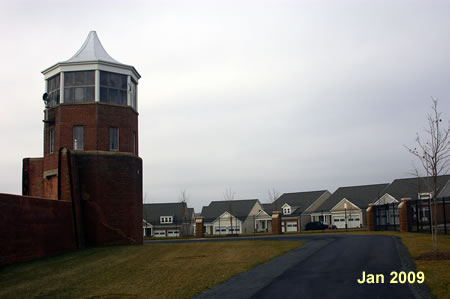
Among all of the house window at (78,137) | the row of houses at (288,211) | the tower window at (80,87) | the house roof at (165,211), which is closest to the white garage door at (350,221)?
the row of houses at (288,211)

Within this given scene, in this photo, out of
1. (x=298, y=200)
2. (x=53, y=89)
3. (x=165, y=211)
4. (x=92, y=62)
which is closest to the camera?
(x=92, y=62)

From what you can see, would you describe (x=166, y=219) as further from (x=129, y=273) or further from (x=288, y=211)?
(x=129, y=273)

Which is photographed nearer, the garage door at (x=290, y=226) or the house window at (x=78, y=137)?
the house window at (x=78, y=137)

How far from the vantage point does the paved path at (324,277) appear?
12.2 metres

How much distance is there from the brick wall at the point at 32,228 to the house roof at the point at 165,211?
193 ft

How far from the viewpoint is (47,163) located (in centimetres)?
3275

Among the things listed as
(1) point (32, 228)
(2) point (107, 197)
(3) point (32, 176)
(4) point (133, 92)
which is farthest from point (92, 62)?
(1) point (32, 228)

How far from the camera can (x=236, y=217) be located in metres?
86.1

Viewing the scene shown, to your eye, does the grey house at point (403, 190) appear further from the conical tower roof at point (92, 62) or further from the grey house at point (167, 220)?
the conical tower roof at point (92, 62)

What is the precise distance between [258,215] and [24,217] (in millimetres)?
64853

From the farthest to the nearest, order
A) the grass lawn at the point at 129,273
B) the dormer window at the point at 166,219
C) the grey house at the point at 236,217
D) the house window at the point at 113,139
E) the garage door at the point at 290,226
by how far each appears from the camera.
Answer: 1. the dormer window at the point at 166,219
2. the grey house at the point at 236,217
3. the garage door at the point at 290,226
4. the house window at the point at 113,139
5. the grass lawn at the point at 129,273

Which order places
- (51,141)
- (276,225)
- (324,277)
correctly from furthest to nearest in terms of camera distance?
1. (276,225)
2. (51,141)
3. (324,277)

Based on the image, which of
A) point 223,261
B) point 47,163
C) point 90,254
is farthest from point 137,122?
point 223,261

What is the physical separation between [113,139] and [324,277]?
72.3 feet
